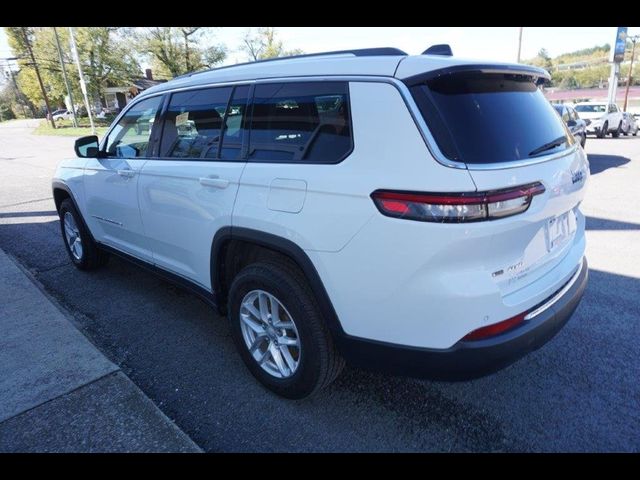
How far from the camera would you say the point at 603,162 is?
1191cm

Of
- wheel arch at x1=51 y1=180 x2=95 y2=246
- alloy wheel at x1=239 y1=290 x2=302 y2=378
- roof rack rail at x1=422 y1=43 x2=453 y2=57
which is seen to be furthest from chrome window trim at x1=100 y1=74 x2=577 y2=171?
wheel arch at x1=51 y1=180 x2=95 y2=246

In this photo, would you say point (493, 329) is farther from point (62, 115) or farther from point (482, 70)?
point (62, 115)

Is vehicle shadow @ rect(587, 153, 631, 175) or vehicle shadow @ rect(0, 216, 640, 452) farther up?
vehicle shadow @ rect(0, 216, 640, 452)

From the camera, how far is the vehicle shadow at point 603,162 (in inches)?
424

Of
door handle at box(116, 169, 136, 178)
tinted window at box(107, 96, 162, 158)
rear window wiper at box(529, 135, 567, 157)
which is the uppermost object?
tinted window at box(107, 96, 162, 158)

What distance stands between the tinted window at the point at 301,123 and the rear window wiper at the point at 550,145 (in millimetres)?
927

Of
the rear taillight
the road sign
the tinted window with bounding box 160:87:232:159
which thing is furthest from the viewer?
the road sign

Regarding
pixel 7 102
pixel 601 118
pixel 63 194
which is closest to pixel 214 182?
pixel 63 194

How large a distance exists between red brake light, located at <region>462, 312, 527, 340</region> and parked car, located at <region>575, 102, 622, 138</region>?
2282cm

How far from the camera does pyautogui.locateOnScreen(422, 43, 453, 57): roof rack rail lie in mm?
2289

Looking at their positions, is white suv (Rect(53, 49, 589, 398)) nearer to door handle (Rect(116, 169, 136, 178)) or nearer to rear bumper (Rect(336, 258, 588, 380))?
rear bumper (Rect(336, 258, 588, 380))
